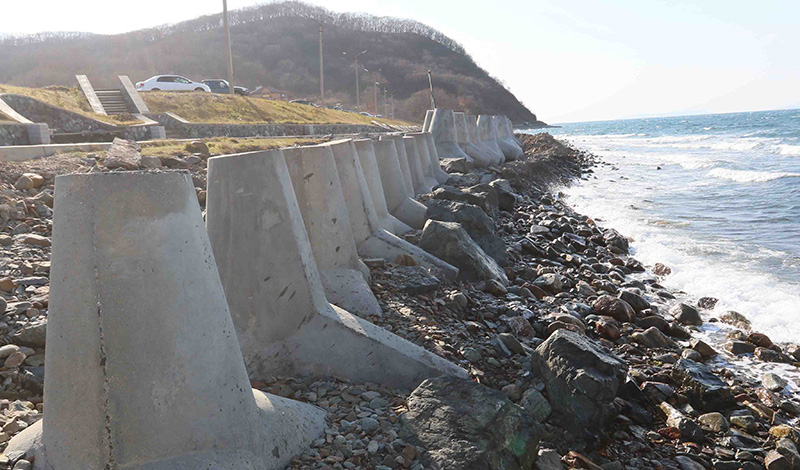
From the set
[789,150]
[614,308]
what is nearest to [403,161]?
[614,308]

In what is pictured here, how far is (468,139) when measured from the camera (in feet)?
75.4

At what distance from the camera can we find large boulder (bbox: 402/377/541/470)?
121 inches

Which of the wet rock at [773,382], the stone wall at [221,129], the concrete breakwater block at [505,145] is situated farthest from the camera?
the concrete breakwater block at [505,145]

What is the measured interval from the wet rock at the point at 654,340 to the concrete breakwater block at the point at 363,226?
2110 millimetres

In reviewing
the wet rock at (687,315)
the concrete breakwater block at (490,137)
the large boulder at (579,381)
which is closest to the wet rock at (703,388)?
the large boulder at (579,381)

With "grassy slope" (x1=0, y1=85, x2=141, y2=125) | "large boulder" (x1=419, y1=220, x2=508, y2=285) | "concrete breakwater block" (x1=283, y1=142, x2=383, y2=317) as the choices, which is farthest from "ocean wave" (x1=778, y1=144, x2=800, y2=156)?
"concrete breakwater block" (x1=283, y1=142, x2=383, y2=317)

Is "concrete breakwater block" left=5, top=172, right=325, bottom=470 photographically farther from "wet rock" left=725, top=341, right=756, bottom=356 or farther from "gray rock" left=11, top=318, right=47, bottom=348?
"wet rock" left=725, top=341, right=756, bottom=356

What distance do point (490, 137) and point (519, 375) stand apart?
23696 millimetres

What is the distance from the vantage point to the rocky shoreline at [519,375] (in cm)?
322

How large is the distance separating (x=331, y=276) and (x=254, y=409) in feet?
8.16

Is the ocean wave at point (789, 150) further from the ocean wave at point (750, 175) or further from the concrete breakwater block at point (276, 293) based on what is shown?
the concrete breakwater block at point (276, 293)

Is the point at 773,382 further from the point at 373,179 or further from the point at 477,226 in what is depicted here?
the point at 373,179

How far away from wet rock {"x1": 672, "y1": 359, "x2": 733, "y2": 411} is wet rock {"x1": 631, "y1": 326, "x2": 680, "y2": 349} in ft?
3.00

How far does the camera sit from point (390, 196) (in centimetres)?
954
